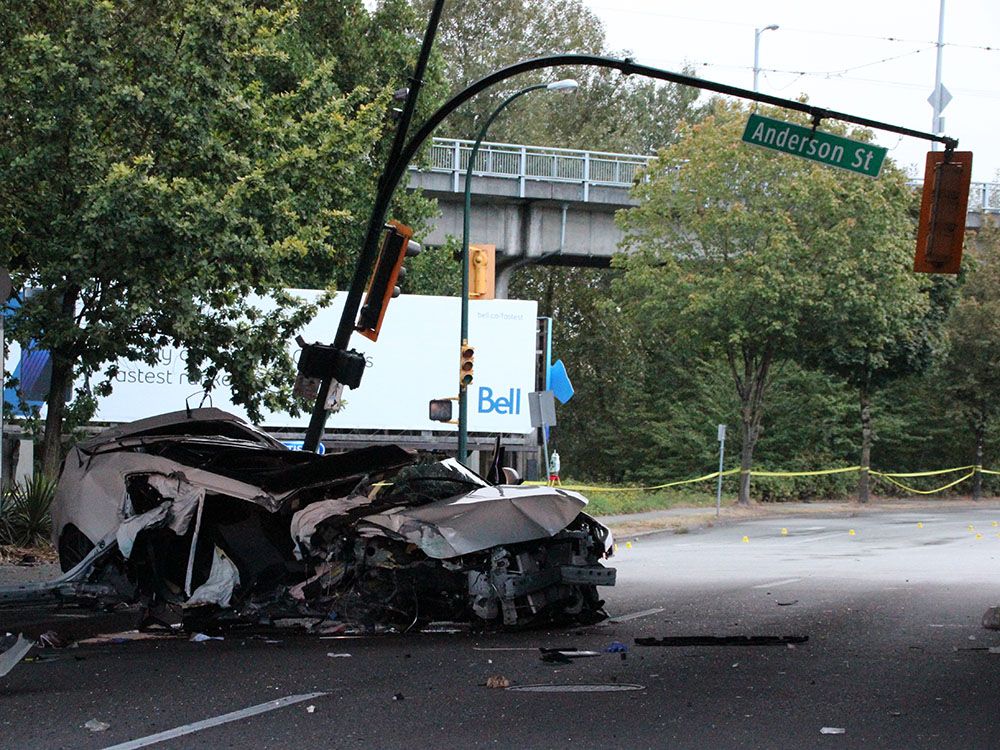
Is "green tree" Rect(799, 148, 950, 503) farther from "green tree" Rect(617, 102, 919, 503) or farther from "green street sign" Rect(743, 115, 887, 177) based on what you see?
"green street sign" Rect(743, 115, 887, 177)

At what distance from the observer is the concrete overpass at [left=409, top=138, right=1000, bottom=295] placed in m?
38.8

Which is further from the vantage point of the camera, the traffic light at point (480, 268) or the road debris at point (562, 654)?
the traffic light at point (480, 268)

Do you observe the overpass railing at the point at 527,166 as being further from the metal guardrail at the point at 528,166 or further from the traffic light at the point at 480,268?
the traffic light at the point at 480,268

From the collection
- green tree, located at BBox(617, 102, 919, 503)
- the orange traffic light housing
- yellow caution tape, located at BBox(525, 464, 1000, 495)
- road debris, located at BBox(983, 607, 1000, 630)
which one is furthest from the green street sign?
yellow caution tape, located at BBox(525, 464, 1000, 495)

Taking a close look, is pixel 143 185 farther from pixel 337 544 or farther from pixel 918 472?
pixel 918 472

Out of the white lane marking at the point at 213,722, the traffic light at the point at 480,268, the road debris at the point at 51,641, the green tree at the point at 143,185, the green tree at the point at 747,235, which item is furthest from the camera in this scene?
the green tree at the point at 747,235

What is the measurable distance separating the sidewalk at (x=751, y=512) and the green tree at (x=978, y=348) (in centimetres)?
305

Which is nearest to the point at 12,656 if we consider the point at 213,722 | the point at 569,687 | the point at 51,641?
the point at 213,722

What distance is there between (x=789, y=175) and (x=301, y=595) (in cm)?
2932

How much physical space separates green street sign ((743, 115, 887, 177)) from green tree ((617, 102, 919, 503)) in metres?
22.4

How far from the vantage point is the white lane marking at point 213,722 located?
6426 mm

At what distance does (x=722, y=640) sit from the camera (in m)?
10.4

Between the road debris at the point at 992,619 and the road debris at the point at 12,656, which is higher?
the road debris at the point at 12,656

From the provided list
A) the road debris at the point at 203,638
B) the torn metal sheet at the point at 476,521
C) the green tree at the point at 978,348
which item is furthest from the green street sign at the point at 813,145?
the green tree at the point at 978,348
